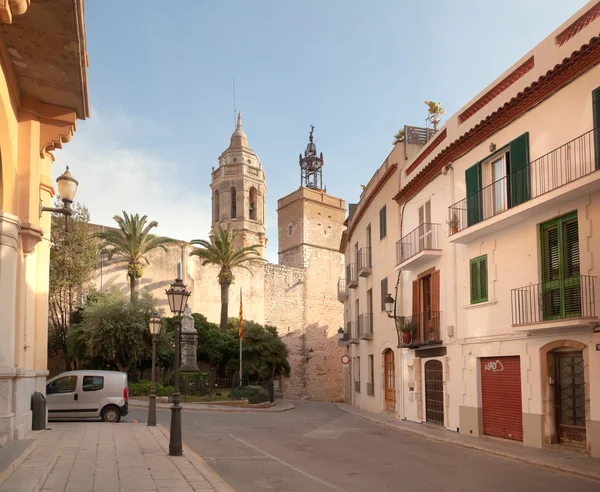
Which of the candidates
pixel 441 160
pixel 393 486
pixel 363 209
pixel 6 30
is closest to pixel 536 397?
pixel 393 486

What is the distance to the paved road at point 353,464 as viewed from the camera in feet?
33.0

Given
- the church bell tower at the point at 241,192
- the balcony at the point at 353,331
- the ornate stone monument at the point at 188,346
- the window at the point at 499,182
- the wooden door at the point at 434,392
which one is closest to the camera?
the window at the point at 499,182

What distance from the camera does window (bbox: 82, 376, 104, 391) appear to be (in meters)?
20.1

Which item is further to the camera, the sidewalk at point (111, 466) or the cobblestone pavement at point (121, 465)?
the cobblestone pavement at point (121, 465)

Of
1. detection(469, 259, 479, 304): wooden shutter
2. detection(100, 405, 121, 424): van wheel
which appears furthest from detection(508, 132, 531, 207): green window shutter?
detection(100, 405, 121, 424): van wheel

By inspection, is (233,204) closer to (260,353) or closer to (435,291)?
(260,353)

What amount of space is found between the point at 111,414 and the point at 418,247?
11357mm

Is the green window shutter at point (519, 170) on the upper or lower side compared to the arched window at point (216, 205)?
lower

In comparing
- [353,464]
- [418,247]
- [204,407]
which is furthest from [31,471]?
[204,407]

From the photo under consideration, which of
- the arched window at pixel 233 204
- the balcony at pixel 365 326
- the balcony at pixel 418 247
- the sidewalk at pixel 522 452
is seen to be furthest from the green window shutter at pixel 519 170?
the arched window at pixel 233 204

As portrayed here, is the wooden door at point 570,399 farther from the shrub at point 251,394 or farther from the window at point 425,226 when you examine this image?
the shrub at point 251,394

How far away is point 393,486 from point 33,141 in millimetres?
8806

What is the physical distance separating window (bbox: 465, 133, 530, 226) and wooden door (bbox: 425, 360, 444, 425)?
5.69 m

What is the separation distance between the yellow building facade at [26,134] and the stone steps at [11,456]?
192 millimetres
